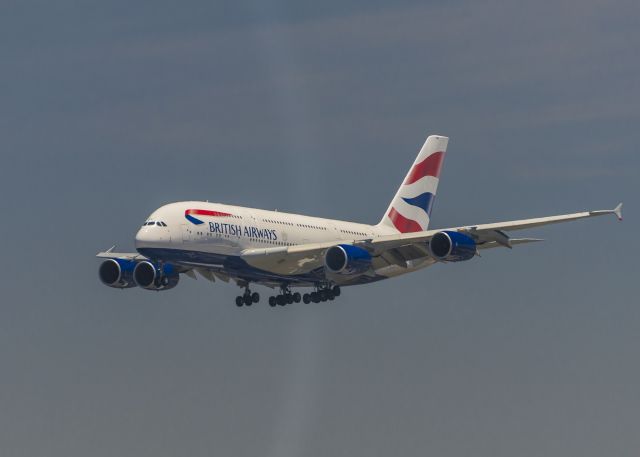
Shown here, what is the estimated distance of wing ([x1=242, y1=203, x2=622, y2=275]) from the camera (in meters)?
91.1

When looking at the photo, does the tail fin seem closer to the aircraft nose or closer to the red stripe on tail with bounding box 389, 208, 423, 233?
the red stripe on tail with bounding box 389, 208, 423, 233

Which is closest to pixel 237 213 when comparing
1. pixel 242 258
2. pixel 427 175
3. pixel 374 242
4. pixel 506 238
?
pixel 242 258

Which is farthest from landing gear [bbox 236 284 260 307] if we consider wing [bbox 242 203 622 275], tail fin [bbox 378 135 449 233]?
tail fin [bbox 378 135 449 233]

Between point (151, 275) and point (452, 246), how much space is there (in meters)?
20.8

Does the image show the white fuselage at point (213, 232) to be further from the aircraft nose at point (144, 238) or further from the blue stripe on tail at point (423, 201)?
the blue stripe on tail at point (423, 201)

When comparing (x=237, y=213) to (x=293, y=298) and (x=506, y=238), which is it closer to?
(x=293, y=298)

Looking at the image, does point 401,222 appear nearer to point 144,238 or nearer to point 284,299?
point 284,299

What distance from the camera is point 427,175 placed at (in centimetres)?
11625

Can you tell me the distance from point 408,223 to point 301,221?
1441cm

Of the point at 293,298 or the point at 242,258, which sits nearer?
the point at 242,258

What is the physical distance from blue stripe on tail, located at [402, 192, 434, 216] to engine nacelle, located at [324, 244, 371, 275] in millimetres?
19402

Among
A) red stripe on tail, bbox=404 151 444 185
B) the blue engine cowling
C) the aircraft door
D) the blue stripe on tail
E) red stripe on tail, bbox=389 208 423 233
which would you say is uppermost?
Result: red stripe on tail, bbox=404 151 444 185

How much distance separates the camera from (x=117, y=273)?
329 feet

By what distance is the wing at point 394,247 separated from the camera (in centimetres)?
9106
